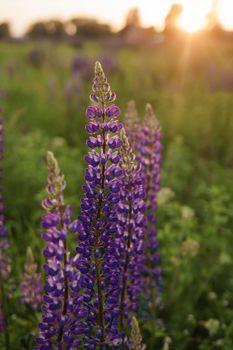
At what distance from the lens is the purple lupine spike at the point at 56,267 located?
161cm

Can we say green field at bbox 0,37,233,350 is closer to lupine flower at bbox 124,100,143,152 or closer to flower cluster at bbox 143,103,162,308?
flower cluster at bbox 143,103,162,308

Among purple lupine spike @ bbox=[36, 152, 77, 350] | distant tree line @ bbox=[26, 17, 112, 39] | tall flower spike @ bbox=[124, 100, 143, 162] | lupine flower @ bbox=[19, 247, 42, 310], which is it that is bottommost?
lupine flower @ bbox=[19, 247, 42, 310]

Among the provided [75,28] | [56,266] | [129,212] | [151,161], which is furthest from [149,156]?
[75,28]

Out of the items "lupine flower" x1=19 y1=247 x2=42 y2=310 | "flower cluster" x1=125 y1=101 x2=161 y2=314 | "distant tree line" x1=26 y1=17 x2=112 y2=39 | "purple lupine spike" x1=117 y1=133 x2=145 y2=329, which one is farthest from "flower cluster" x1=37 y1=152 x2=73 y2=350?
"distant tree line" x1=26 y1=17 x2=112 y2=39

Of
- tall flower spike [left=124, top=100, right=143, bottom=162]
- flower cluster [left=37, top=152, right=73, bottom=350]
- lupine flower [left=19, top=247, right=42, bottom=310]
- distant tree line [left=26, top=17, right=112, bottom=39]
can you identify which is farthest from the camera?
distant tree line [left=26, top=17, right=112, bottom=39]

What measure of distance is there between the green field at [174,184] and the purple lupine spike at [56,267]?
0.83m

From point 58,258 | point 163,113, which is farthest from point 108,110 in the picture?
point 163,113

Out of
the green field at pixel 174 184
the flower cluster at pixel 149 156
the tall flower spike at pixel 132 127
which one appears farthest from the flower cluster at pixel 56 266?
the tall flower spike at pixel 132 127

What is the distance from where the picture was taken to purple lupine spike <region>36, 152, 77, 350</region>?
1.61 metres

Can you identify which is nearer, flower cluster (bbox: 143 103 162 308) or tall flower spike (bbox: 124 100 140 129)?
flower cluster (bbox: 143 103 162 308)

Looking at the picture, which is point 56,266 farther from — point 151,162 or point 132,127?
point 132,127

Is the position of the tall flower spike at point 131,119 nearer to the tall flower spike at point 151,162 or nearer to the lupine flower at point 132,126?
the lupine flower at point 132,126

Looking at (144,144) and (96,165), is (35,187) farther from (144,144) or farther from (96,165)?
(96,165)

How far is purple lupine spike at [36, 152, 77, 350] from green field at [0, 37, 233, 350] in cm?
83
